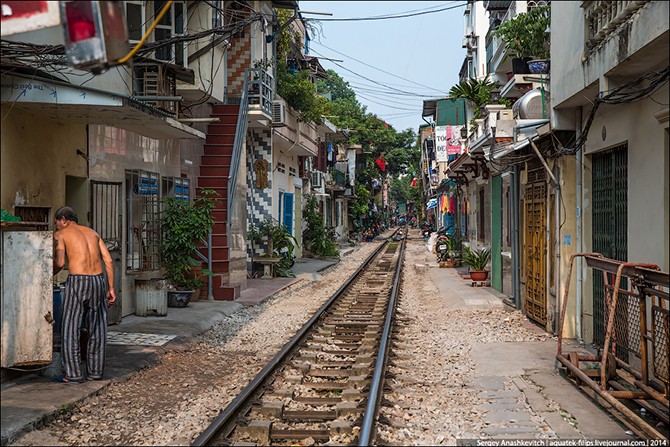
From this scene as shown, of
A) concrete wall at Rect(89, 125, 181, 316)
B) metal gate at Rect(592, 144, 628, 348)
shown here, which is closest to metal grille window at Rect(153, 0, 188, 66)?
concrete wall at Rect(89, 125, 181, 316)

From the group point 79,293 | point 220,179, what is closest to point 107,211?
point 79,293

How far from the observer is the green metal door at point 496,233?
1762 centimetres

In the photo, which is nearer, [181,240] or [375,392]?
[375,392]

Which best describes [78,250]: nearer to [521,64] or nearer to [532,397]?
[532,397]

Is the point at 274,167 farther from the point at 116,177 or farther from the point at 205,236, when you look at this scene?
the point at 116,177

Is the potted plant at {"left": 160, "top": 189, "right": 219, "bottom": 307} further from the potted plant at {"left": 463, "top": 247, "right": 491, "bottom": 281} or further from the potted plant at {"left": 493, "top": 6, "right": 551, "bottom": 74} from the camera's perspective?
the potted plant at {"left": 463, "top": 247, "right": 491, "bottom": 281}

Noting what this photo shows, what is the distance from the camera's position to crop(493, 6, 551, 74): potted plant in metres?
13.8

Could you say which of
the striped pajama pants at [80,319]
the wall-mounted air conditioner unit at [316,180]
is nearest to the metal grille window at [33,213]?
the striped pajama pants at [80,319]

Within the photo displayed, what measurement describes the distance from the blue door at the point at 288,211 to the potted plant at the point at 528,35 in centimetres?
1375

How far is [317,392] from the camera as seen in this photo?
7.97 metres

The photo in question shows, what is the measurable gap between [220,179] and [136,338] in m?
7.12

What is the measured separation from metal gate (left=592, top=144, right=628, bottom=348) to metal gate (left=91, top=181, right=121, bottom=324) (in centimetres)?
742

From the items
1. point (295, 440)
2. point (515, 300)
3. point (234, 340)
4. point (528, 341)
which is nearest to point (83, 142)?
point (234, 340)

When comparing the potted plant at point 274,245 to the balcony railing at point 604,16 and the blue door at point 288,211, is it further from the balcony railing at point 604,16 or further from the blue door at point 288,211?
the balcony railing at point 604,16
